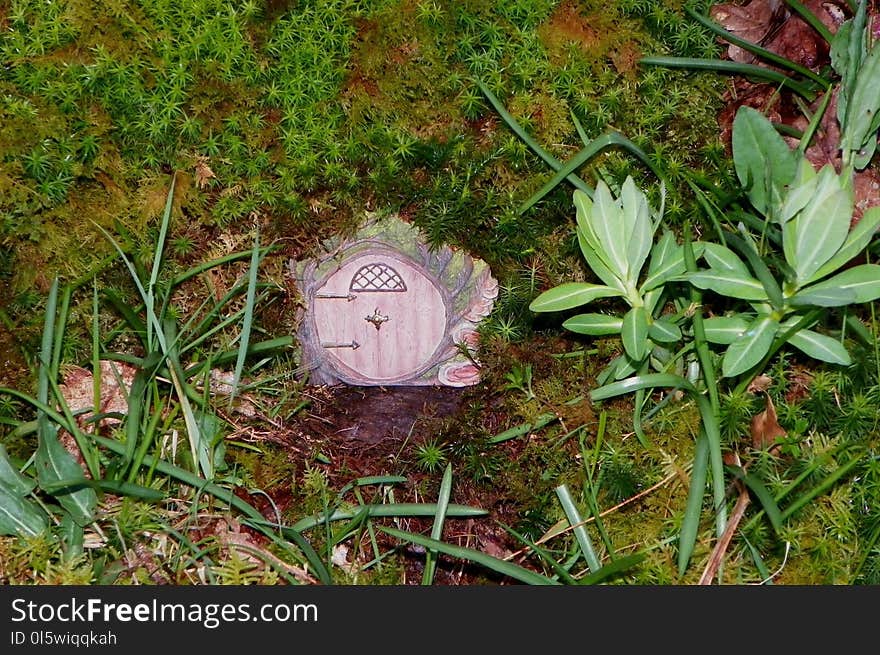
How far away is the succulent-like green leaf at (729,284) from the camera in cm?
274

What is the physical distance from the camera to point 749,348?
8.86 feet

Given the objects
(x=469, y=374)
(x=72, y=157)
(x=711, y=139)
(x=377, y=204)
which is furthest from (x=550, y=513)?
(x=72, y=157)

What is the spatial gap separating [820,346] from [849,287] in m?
0.22

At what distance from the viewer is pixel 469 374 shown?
3143mm

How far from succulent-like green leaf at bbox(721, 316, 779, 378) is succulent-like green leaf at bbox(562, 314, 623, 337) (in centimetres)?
37

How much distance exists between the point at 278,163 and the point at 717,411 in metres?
1.80

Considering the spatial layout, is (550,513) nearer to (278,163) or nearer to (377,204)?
(377,204)

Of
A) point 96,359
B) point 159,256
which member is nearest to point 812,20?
point 159,256

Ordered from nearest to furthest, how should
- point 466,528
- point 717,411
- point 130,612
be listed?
point 130,612
point 717,411
point 466,528

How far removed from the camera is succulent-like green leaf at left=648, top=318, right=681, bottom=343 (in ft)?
9.05

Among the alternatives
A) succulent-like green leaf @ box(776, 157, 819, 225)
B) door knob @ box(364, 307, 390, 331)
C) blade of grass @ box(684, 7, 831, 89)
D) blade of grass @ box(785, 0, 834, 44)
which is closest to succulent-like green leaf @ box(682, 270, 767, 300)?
succulent-like green leaf @ box(776, 157, 819, 225)

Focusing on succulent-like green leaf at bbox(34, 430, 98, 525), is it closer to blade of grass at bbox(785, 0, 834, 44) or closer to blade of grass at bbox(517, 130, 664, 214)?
blade of grass at bbox(517, 130, 664, 214)

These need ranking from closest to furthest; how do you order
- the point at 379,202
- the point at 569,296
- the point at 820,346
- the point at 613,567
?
the point at 613,567
the point at 820,346
the point at 569,296
the point at 379,202

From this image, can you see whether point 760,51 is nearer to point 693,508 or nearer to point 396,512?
point 693,508
